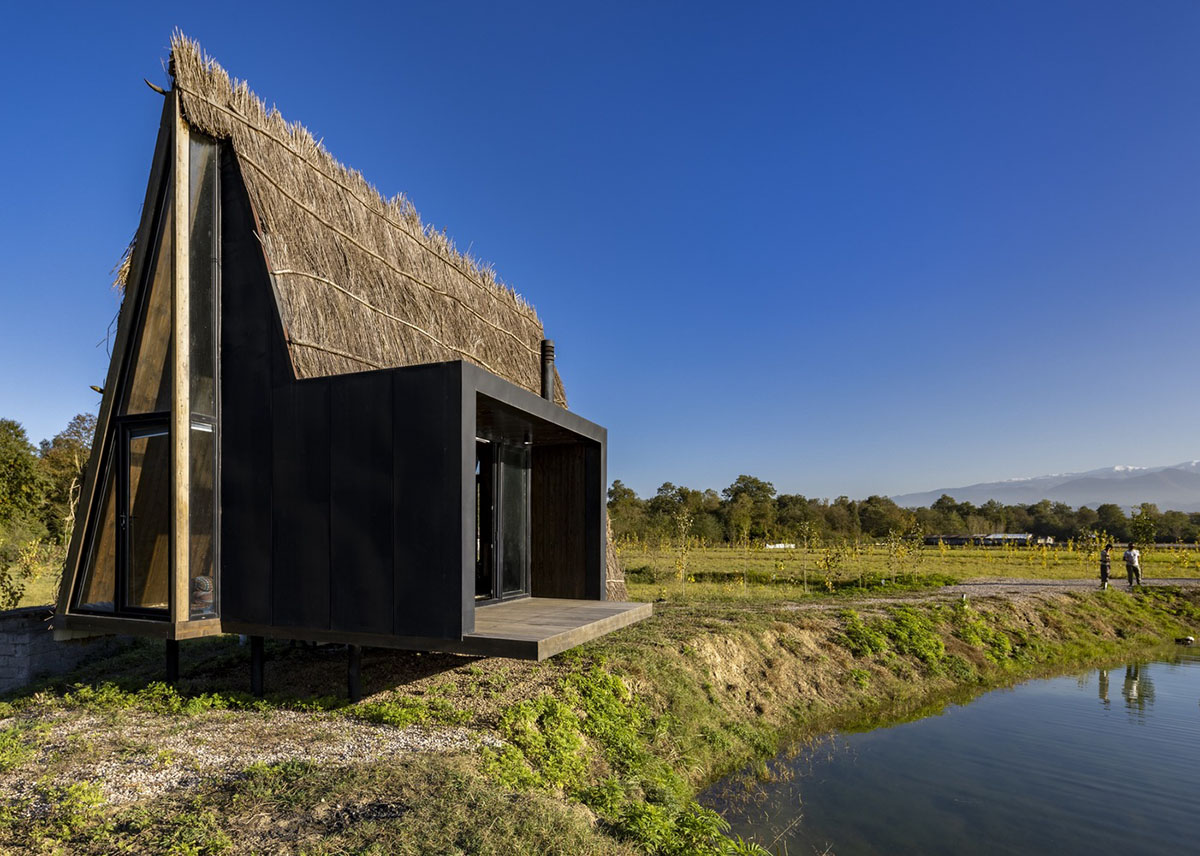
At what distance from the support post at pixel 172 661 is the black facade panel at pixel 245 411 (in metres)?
0.87

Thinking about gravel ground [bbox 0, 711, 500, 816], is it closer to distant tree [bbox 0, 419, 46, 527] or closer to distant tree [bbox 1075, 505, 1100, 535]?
distant tree [bbox 0, 419, 46, 527]

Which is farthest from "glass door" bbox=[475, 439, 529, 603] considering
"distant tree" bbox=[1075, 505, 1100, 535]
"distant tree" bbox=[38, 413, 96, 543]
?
Result: "distant tree" bbox=[1075, 505, 1100, 535]

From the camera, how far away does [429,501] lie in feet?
16.3

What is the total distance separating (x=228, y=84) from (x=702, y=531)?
3532 cm

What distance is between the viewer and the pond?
18.7 ft

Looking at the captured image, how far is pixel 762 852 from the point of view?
4508 mm

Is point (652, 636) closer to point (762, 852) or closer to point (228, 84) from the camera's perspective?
point (762, 852)

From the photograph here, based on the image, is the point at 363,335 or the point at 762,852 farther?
the point at 363,335

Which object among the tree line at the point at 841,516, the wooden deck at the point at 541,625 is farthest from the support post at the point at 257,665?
the tree line at the point at 841,516

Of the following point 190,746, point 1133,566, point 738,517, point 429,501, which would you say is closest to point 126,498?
point 190,746

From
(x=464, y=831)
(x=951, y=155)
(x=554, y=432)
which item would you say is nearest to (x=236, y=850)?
(x=464, y=831)

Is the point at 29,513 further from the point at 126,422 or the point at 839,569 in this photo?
the point at 839,569

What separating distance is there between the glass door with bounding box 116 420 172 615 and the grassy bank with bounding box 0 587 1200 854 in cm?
89

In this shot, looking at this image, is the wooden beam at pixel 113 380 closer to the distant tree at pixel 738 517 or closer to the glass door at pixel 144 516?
the glass door at pixel 144 516
